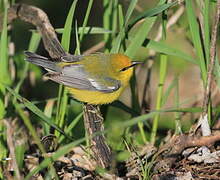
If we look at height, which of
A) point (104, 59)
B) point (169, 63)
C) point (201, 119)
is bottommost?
point (169, 63)

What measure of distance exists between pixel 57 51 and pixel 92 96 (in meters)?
0.43

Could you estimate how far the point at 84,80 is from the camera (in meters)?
4.01

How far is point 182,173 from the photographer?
3.32m

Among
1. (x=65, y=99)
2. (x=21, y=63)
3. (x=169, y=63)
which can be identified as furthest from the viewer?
(x=169, y=63)

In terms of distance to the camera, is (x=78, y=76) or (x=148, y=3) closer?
(x=78, y=76)

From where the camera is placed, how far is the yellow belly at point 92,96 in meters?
3.90

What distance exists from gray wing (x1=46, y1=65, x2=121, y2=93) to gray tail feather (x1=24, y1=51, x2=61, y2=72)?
0.24 ft

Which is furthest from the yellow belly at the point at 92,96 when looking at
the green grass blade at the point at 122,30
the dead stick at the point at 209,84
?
the dead stick at the point at 209,84

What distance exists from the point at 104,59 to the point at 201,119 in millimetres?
913

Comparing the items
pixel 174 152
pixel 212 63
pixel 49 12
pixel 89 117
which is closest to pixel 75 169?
pixel 89 117

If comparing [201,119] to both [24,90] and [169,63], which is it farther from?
[169,63]

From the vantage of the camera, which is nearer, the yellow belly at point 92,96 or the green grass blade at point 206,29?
the green grass blade at point 206,29

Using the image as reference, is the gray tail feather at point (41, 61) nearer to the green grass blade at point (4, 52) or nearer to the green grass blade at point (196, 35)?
the green grass blade at point (4, 52)

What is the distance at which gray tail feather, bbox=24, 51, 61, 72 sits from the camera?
3.85 metres
